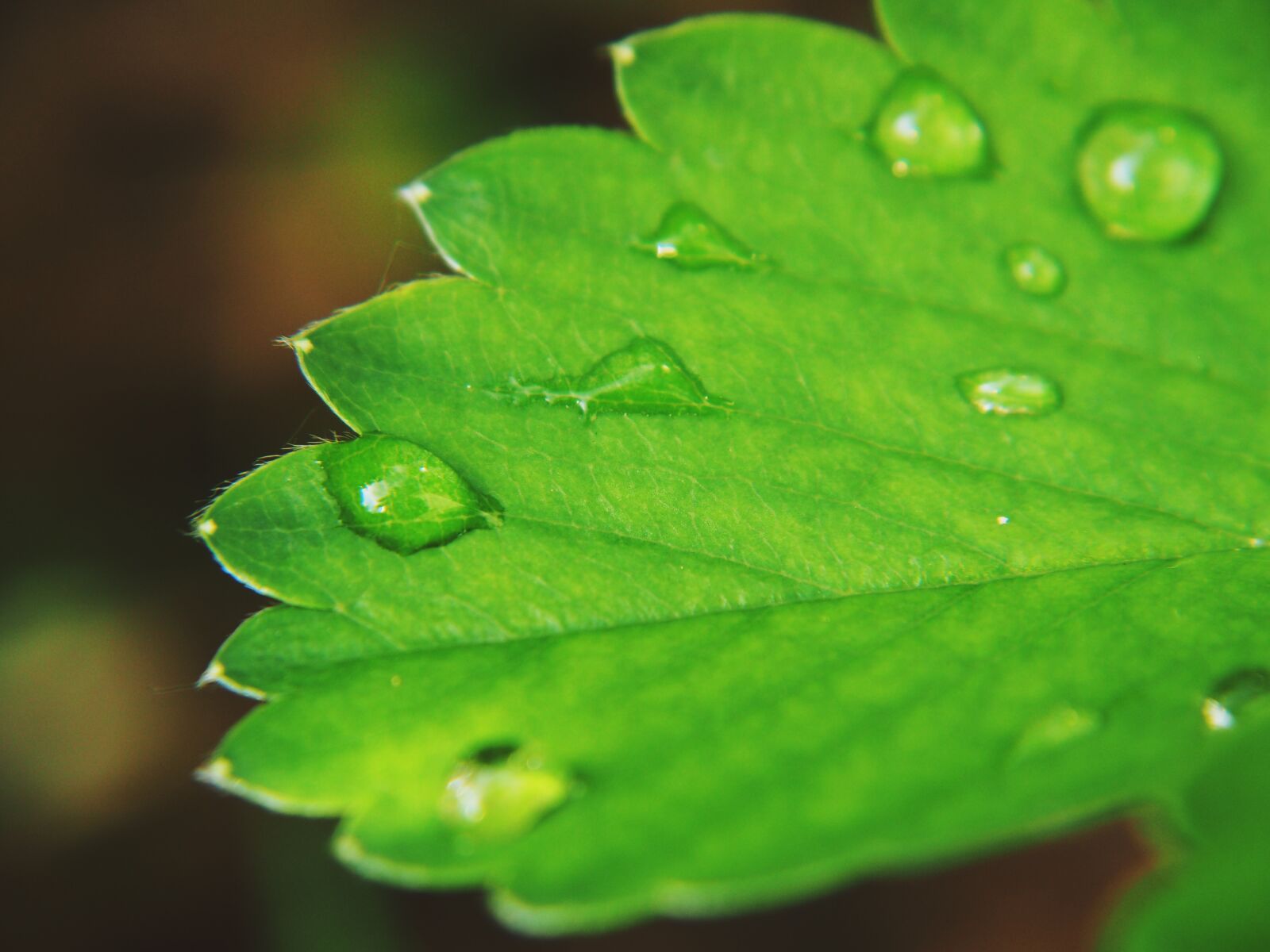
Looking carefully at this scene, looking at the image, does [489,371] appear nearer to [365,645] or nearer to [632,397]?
[632,397]

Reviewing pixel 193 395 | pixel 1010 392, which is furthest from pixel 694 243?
pixel 193 395

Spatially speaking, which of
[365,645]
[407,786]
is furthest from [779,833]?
[365,645]

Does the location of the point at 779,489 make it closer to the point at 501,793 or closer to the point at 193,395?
the point at 501,793

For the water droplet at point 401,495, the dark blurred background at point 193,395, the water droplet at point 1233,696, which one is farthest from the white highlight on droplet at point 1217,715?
the dark blurred background at point 193,395

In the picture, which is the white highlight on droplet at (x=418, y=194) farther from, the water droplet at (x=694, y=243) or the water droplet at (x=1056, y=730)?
the water droplet at (x=1056, y=730)

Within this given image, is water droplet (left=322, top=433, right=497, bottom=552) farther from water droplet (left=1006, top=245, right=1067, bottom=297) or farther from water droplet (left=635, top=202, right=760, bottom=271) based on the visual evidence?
water droplet (left=1006, top=245, right=1067, bottom=297)
